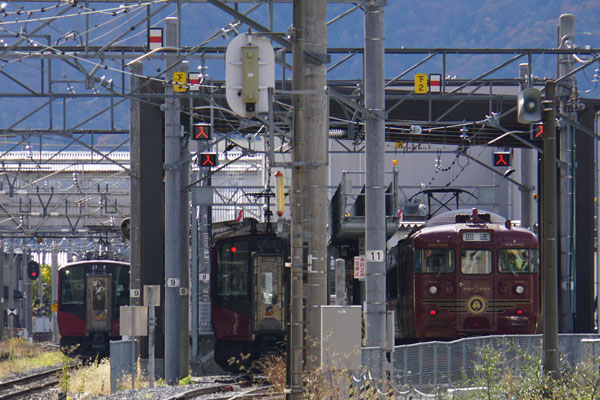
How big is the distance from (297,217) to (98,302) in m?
23.9

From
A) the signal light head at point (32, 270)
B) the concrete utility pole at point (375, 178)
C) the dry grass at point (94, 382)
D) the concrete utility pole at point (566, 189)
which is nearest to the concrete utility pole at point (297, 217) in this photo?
the concrete utility pole at point (375, 178)

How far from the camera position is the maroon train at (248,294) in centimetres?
2403

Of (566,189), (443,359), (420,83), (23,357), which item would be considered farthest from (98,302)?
(443,359)

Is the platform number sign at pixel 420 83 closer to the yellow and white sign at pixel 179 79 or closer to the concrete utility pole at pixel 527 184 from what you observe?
the yellow and white sign at pixel 179 79

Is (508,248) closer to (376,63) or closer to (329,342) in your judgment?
(376,63)

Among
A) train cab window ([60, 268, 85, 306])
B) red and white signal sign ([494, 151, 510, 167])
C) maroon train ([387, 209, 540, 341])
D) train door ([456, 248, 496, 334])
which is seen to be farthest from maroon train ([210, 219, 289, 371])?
train cab window ([60, 268, 85, 306])

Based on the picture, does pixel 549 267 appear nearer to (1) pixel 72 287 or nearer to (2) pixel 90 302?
(2) pixel 90 302

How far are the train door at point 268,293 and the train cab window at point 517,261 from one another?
5.00m

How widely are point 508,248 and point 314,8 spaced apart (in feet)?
37.4

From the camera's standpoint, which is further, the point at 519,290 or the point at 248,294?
the point at 248,294

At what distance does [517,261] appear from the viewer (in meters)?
21.8

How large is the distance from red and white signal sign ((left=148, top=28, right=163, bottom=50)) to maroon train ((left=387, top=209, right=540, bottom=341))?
6505 millimetres

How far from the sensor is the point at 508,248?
21.8m

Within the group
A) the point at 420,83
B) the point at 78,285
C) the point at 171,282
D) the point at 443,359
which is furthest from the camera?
the point at 78,285
